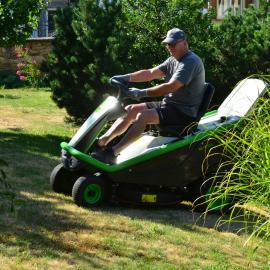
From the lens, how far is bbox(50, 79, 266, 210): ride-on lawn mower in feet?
20.2

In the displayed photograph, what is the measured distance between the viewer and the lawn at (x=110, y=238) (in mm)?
4738

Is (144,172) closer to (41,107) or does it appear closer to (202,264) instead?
(202,264)

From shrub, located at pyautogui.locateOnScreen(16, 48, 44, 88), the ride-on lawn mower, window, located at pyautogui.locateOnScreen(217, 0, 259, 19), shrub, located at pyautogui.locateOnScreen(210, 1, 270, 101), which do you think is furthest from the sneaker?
window, located at pyautogui.locateOnScreen(217, 0, 259, 19)

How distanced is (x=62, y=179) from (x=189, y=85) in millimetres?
1518

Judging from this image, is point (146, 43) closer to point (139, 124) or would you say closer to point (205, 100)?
point (205, 100)

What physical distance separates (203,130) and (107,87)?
3.01 metres

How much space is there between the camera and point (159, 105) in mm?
6555

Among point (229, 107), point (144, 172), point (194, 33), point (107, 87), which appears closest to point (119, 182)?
point (144, 172)

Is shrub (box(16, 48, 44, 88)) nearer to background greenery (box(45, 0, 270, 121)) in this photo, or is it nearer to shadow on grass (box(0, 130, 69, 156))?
shadow on grass (box(0, 130, 69, 156))

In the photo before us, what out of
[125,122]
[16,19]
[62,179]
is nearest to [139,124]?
[125,122]

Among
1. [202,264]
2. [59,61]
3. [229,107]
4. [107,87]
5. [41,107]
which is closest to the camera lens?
[202,264]

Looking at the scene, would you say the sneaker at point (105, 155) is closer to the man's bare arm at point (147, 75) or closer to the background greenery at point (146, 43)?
the man's bare arm at point (147, 75)

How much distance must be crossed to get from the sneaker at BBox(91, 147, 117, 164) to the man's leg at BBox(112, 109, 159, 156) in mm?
117

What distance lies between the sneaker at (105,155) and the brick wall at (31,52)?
14641mm
